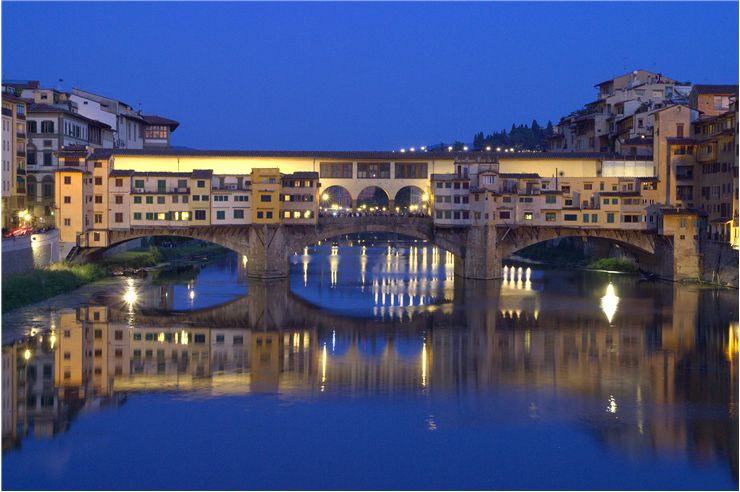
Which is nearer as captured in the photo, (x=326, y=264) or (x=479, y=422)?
(x=479, y=422)

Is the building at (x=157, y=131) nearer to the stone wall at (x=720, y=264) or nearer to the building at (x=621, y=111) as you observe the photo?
the building at (x=621, y=111)

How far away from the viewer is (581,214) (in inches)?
1743

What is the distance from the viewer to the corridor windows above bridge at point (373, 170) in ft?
154

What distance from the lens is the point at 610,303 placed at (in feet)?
118

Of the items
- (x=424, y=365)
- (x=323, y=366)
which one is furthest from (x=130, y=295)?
(x=424, y=365)

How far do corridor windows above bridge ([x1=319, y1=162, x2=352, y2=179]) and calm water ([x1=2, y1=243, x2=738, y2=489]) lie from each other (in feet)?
35.8

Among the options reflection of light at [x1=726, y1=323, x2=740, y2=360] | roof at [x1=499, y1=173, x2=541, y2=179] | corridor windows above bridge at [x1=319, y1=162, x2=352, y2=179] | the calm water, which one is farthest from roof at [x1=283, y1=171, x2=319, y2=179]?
reflection of light at [x1=726, y1=323, x2=740, y2=360]

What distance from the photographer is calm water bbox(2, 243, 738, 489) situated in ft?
53.0

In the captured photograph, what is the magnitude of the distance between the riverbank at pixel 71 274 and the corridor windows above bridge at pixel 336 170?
993 centimetres

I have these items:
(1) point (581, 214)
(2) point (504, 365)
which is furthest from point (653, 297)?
(2) point (504, 365)

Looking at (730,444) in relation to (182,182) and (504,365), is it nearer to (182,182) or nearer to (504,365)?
(504,365)

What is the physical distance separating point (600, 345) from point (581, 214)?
18.0 meters

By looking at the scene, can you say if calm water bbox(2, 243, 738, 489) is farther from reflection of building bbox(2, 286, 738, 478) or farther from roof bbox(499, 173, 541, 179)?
roof bbox(499, 173, 541, 179)

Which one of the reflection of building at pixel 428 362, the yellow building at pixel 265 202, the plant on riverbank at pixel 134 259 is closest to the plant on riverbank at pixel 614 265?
the reflection of building at pixel 428 362
